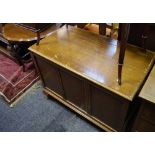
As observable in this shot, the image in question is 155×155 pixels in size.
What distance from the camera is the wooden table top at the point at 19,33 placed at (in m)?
1.65

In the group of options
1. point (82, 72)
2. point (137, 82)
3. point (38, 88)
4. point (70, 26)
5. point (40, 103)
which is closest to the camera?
point (137, 82)

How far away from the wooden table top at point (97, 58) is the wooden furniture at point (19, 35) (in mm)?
346

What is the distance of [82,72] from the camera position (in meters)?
1.05

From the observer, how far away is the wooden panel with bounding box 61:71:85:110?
3.79ft

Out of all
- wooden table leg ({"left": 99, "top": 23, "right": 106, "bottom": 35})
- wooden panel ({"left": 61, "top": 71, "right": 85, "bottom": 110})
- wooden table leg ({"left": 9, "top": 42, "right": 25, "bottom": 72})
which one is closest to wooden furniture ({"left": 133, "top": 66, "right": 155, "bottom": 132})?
wooden panel ({"left": 61, "top": 71, "right": 85, "bottom": 110})

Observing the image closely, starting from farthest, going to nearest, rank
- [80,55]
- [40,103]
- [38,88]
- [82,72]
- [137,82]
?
[38,88] < [40,103] < [80,55] < [82,72] < [137,82]

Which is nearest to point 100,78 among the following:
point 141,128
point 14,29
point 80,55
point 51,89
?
point 80,55

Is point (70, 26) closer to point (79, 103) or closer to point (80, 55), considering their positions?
point (80, 55)

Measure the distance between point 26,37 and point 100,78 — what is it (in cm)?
99

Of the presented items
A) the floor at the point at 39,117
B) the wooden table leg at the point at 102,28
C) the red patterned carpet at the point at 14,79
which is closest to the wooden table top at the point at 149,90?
the wooden table leg at the point at 102,28

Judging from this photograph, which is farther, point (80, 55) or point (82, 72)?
point (80, 55)

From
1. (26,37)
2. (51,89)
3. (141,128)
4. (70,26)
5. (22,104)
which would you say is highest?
(70,26)

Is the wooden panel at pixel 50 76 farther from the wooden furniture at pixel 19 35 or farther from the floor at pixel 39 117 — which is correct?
the wooden furniture at pixel 19 35

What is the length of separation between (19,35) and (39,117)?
819 millimetres
